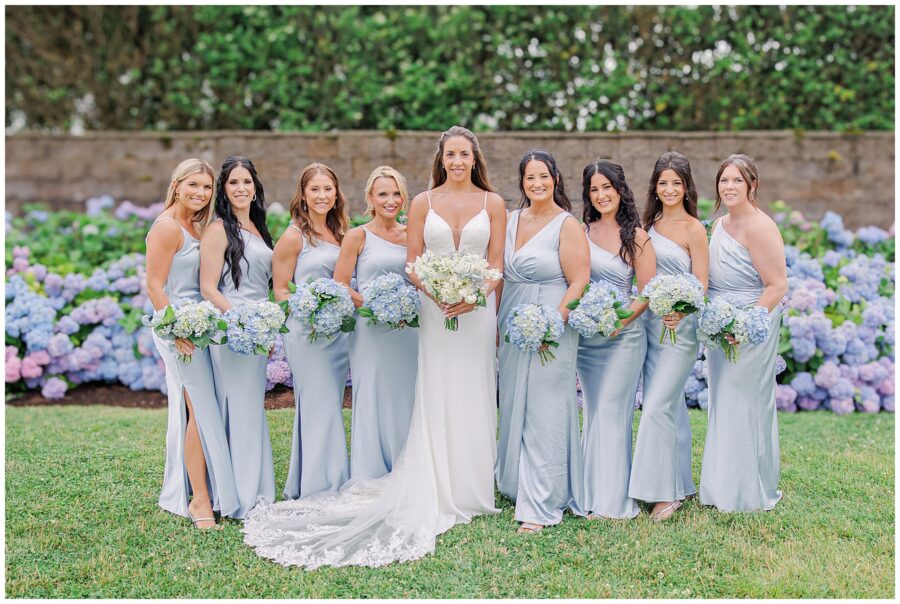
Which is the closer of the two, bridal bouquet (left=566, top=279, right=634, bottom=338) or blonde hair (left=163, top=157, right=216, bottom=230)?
bridal bouquet (left=566, top=279, right=634, bottom=338)

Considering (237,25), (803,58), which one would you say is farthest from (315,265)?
(803,58)

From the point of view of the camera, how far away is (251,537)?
4578 millimetres

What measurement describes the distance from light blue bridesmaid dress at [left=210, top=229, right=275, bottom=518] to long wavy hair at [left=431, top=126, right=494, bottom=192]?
3.66ft

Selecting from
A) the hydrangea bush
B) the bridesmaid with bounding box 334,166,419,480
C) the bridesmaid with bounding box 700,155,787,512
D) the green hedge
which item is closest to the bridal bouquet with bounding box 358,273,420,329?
the bridesmaid with bounding box 334,166,419,480

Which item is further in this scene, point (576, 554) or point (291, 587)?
point (576, 554)

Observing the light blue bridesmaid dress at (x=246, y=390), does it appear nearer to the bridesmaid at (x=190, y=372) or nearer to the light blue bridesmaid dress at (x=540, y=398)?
the bridesmaid at (x=190, y=372)

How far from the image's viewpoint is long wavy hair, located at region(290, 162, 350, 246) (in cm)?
504

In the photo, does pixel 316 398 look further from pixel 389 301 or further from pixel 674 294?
pixel 674 294

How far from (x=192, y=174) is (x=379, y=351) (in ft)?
4.96

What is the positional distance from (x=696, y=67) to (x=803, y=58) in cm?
126

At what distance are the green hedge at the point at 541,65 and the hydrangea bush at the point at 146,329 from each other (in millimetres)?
2190

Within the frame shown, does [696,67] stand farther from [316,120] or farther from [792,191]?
[316,120]

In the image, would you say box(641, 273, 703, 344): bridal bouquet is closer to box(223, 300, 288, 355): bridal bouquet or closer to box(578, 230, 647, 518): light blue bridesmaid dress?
box(578, 230, 647, 518): light blue bridesmaid dress

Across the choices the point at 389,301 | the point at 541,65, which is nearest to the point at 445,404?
the point at 389,301
